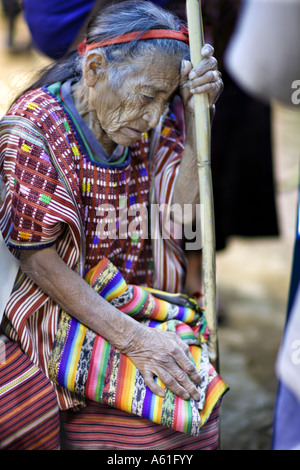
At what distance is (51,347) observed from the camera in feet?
5.65

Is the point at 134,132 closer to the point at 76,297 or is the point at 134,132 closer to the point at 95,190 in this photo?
the point at 95,190

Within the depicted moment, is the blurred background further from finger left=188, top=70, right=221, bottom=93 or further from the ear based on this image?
finger left=188, top=70, right=221, bottom=93

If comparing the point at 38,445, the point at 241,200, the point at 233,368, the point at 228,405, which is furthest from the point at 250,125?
the point at 38,445

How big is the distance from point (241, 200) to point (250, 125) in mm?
518

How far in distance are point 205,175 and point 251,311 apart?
7.07ft

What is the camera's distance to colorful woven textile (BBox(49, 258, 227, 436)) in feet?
5.44

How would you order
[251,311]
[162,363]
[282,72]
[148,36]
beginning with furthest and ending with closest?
1. [251,311]
2. [282,72]
3. [162,363]
4. [148,36]

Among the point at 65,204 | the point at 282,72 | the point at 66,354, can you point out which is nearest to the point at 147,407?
the point at 66,354

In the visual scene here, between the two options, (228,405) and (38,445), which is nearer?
(38,445)

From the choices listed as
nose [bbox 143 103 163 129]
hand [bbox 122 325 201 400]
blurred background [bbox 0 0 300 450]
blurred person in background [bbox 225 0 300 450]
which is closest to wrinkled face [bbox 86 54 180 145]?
nose [bbox 143 103 163 129]

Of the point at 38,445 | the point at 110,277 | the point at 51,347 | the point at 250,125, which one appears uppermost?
the point at 250,125

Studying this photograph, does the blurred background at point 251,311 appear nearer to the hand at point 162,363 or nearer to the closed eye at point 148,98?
the closed eye at point 148,98

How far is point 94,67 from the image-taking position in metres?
1.65
